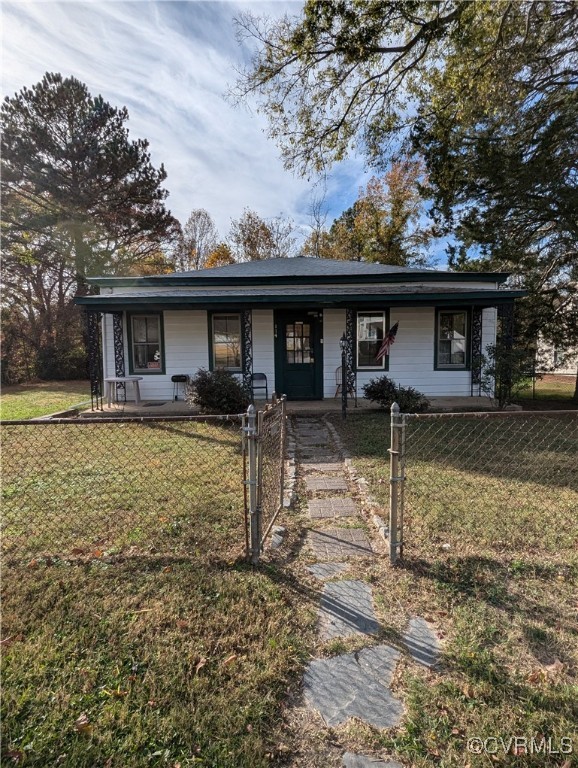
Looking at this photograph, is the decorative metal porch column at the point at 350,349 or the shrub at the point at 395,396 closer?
the shrub at the point at 395,396

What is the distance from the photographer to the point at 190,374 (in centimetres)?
1033

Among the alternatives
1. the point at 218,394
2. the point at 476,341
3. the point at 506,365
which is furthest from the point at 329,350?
the point at 506,365

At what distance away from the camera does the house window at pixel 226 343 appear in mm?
10336

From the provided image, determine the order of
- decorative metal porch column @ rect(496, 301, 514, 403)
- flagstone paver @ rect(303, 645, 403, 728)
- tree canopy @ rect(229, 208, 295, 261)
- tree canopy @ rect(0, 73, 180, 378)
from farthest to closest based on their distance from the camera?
tree canopy @ rect(229, 208, 295, 261), tree canopy @ rect(0, 73, 180, 378), decorative metal porch column @ rect(496, 301, 514, 403), flagstone paver @ rect(303, 645, 403, 728)

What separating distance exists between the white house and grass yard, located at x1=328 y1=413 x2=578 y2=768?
215 inches

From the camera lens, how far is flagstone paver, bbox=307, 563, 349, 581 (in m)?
2.84

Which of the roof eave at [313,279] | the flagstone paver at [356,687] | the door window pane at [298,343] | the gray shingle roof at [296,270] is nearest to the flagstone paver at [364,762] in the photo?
the flagstone paver at [356,687]

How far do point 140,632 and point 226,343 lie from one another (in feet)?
28.1

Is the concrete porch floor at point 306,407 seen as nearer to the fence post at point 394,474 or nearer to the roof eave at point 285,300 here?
the roof eave at point 285,300

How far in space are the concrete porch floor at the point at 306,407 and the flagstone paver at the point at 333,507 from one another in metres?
4.69

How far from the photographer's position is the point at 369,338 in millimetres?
10398

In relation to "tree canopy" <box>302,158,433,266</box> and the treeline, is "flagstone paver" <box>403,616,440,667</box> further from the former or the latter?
"tree canopy" <box>302,158,433,266</box>

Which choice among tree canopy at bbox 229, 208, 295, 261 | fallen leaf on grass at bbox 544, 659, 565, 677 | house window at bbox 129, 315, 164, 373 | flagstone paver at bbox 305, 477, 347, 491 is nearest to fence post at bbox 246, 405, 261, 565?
flagstone paver at bbox 305, 477, 347, 491

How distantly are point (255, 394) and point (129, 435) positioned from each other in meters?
3.87
